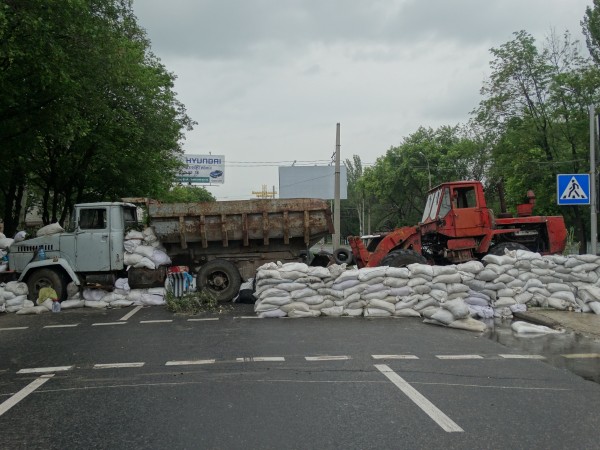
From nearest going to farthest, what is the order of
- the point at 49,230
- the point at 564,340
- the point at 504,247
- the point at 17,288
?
the point at 564,340, the point at 17,288, the point at 49,230, the point at 504,247

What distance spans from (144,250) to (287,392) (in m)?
7.53

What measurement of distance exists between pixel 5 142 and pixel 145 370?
10.8 metres

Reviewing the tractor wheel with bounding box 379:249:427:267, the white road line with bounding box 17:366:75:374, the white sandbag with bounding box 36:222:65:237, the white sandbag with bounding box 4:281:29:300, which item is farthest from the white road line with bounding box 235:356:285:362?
the white sandbag with bounding box 36:222:65:237

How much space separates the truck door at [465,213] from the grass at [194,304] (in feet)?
17.8

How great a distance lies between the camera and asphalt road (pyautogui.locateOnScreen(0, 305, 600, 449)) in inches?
163

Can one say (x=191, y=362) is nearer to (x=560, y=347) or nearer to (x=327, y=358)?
(x=327, y=358)

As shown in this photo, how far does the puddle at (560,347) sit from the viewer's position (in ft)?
20.7

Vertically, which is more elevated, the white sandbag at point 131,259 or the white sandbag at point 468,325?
the white sandbag at point 131,259

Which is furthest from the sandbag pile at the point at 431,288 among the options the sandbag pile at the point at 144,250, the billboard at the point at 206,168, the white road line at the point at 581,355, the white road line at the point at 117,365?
the billboard at the point at 206,168

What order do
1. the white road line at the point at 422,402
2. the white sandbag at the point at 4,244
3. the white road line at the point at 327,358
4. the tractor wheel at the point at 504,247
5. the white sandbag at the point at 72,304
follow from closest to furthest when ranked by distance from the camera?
the white road line at the point at 422,402 → the white road line at the point at 327,358 → the white sandbag at the point at 72,304 → the white sandbag at the point at 4,244 → the tractor wheel at the point at 504,247

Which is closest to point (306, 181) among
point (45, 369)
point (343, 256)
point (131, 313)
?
point (343, 256)

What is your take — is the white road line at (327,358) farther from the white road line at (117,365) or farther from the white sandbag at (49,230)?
the white sandbag at (49,230)

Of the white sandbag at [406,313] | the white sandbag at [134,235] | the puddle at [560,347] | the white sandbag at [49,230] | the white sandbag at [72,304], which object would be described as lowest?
the puddle at [560,347]

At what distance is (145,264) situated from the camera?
11.8m
